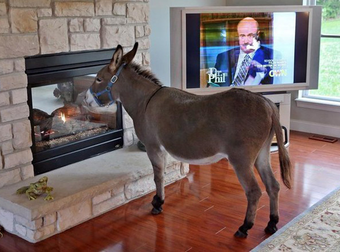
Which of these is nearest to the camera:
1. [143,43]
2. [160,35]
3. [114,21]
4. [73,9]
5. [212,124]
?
[212,124]

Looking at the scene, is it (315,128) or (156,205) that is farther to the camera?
(315,128)

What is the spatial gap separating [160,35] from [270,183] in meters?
2.22

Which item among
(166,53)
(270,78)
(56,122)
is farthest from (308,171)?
(56,122)

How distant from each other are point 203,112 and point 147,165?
2.90ft

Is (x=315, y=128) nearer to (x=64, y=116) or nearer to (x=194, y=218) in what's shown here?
(x=194, y=218)

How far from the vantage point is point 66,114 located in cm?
371

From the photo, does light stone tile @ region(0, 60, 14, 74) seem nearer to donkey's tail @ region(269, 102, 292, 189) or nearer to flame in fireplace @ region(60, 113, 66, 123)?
flame in fireplace @ region(60, 113, 66, 123)

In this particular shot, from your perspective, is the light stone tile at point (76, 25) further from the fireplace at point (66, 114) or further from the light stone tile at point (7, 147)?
the light stone tile at point (7, 147)

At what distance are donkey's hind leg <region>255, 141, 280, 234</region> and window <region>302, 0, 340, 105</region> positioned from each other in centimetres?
241

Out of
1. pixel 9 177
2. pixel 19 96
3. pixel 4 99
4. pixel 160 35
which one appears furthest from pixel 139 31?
pixel 9 177

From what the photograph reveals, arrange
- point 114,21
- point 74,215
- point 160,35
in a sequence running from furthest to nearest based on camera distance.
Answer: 1. point 160,35
2. point 114,21
3. point 74,215

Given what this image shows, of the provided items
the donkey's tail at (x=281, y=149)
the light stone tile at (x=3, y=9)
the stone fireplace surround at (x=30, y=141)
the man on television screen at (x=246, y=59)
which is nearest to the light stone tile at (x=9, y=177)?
the stone fireplace surround at (x=30, y=141)

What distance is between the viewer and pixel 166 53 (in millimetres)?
4793

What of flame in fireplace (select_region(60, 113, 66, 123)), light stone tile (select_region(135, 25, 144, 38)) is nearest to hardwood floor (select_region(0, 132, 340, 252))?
flame in fireplace (select_region(60, 113, 66, 123))
